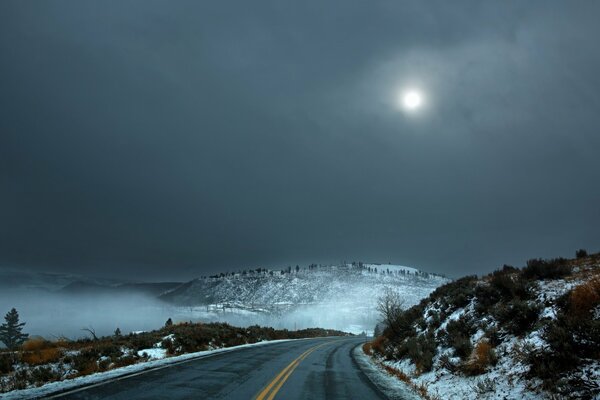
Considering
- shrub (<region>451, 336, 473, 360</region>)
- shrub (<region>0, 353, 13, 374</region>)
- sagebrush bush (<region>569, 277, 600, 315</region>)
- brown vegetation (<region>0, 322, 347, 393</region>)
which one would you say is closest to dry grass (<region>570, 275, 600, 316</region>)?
sagebrush bush (<region>569, 277, 600, 315</region>)

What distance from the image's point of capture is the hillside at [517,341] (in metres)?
8.27

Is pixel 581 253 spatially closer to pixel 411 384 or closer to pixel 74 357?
pixel 411 384

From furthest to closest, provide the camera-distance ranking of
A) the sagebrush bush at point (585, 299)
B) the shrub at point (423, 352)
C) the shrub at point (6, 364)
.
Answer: the shrub at point (6, 364) → the shrub at point (423, 352) → the sagebrush bush at point (585, 299)

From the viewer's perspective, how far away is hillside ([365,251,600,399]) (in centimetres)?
827

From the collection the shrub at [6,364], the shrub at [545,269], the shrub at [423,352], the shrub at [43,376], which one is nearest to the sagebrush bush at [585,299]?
the shrub at [545,269]

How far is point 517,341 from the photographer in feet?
36.4

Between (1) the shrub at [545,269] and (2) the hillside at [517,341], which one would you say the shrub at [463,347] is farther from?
(1) the shrub at [545,269]

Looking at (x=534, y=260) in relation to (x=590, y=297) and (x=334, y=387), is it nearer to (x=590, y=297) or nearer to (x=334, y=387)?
(x=590, y=297)

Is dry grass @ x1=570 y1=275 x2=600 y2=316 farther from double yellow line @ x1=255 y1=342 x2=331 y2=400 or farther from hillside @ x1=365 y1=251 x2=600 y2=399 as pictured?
double yellow line @ x1=255 y1=342 x2=331 y2=400

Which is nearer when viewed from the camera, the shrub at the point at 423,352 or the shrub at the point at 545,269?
the shrub at the point at 423,352

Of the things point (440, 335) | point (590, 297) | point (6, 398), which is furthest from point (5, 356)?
point (590, 297)

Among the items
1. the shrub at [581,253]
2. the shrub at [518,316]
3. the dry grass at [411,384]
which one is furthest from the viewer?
the shrub at [581,253]

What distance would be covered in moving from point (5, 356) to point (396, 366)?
17.3 metres

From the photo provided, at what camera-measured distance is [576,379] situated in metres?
7.60
